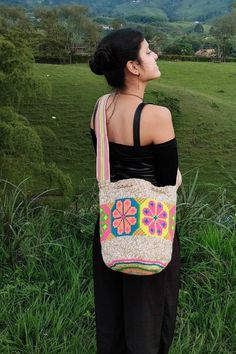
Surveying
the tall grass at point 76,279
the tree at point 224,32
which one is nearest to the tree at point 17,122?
the tall grass at point 76,279

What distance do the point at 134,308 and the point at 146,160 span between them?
0.57 metres

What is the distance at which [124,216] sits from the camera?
1753 millimetres

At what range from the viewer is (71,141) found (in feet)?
40.3

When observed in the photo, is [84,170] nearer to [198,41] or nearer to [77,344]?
[77,344]

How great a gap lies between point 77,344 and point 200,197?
1.53 metres

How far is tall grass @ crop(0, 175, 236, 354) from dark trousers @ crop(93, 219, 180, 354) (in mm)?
298

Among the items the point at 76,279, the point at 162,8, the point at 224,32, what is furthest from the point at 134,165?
the point at 162,8

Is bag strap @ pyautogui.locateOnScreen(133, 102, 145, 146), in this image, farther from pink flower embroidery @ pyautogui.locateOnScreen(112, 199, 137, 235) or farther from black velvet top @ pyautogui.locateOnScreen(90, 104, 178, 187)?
pink flower embroidery @ pyautogui.locateOnScreen(112, 199, 137, 235)

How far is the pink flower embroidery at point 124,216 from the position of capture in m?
1.74

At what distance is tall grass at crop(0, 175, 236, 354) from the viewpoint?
2.33 metres

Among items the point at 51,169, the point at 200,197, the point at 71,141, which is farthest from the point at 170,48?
the point at 200,197

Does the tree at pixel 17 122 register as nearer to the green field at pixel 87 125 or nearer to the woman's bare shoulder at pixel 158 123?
the green field at pixel 87 125

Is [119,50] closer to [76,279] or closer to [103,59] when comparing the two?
[103,59]

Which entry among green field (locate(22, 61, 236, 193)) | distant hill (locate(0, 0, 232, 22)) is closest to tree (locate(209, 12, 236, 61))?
green field (locate(22, 61, 236, 193))
